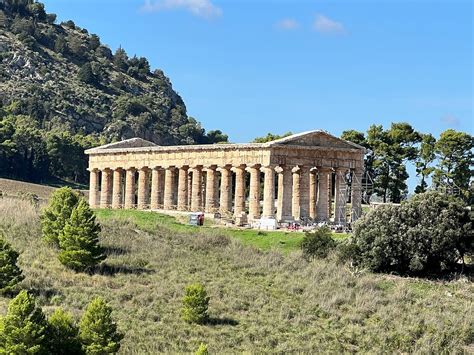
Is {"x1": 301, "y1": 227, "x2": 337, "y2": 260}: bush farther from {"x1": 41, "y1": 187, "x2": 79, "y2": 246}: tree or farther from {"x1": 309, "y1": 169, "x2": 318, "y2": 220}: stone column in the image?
{"x1": 309, "y1": 169, "x2": 318, "y2": 220}: stone column

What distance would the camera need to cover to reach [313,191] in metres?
72.1

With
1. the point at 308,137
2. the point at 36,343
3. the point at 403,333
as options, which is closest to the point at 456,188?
the point at 308,137

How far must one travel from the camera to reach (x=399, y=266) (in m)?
49.8

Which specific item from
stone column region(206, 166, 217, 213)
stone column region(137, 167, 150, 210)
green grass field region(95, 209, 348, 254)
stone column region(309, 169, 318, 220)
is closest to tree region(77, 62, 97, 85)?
stone column region(137, 167, 150, 210)

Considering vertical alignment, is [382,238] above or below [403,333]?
above

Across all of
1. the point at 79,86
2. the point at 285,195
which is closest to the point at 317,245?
the point at 285,195

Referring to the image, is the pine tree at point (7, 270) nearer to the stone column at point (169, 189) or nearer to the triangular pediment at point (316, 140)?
the triangular pediment at point (316, 140)

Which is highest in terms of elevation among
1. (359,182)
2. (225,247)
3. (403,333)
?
(359,182)

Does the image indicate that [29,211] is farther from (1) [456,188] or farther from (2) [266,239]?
(1) [456,188]

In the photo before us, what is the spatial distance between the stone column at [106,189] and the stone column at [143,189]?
5.39m

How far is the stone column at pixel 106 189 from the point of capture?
274ft

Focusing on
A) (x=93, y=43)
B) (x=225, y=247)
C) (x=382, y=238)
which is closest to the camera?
(x=382, y=238)

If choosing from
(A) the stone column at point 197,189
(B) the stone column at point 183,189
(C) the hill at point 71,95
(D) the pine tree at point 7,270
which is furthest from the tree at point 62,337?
(C) the hill at point 71,95

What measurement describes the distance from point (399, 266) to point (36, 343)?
80.7 feet
